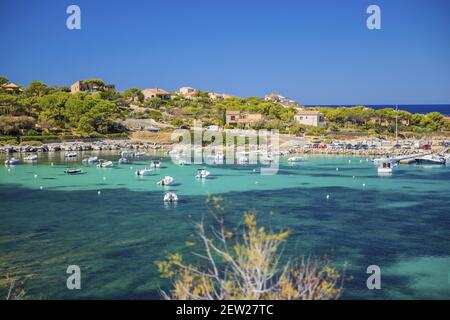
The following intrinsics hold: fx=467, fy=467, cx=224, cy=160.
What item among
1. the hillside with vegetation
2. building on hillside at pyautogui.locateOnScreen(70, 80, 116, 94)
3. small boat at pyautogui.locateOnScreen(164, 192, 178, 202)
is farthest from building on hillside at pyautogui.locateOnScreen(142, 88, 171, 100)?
small boat at pyautogui.locateOnScreen(164, 192, 178, 202)

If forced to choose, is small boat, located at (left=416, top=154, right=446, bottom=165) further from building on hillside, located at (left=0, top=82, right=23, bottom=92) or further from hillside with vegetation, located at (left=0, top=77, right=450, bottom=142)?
building on hillside, located at (left=0, top=82, right=23, bottom=92)

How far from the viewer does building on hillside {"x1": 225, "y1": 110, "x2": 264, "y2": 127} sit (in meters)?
71.5

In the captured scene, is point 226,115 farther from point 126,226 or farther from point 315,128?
point 126,226

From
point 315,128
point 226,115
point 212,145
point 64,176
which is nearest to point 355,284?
point 64,176

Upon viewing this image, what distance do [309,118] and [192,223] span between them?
5416 cm

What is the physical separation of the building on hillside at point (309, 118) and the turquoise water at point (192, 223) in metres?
34.8

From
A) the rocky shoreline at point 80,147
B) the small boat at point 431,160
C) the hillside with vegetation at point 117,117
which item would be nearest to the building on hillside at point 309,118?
the hillside with vegetation at point 117,117

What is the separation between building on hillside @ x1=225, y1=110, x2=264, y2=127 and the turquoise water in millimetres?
34176

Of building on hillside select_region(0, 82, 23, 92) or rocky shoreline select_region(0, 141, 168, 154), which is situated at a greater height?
building on hillside select_region(0, 82, 23, 92)

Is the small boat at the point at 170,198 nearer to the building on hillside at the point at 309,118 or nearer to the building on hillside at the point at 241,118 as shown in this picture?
the building on hillside at the point at 241,118

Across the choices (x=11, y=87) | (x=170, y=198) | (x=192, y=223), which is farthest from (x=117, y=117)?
(x=192, y=223)

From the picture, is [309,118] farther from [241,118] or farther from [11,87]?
[11,87]

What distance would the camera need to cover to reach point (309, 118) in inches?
2835

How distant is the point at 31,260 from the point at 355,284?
10.6 metres
